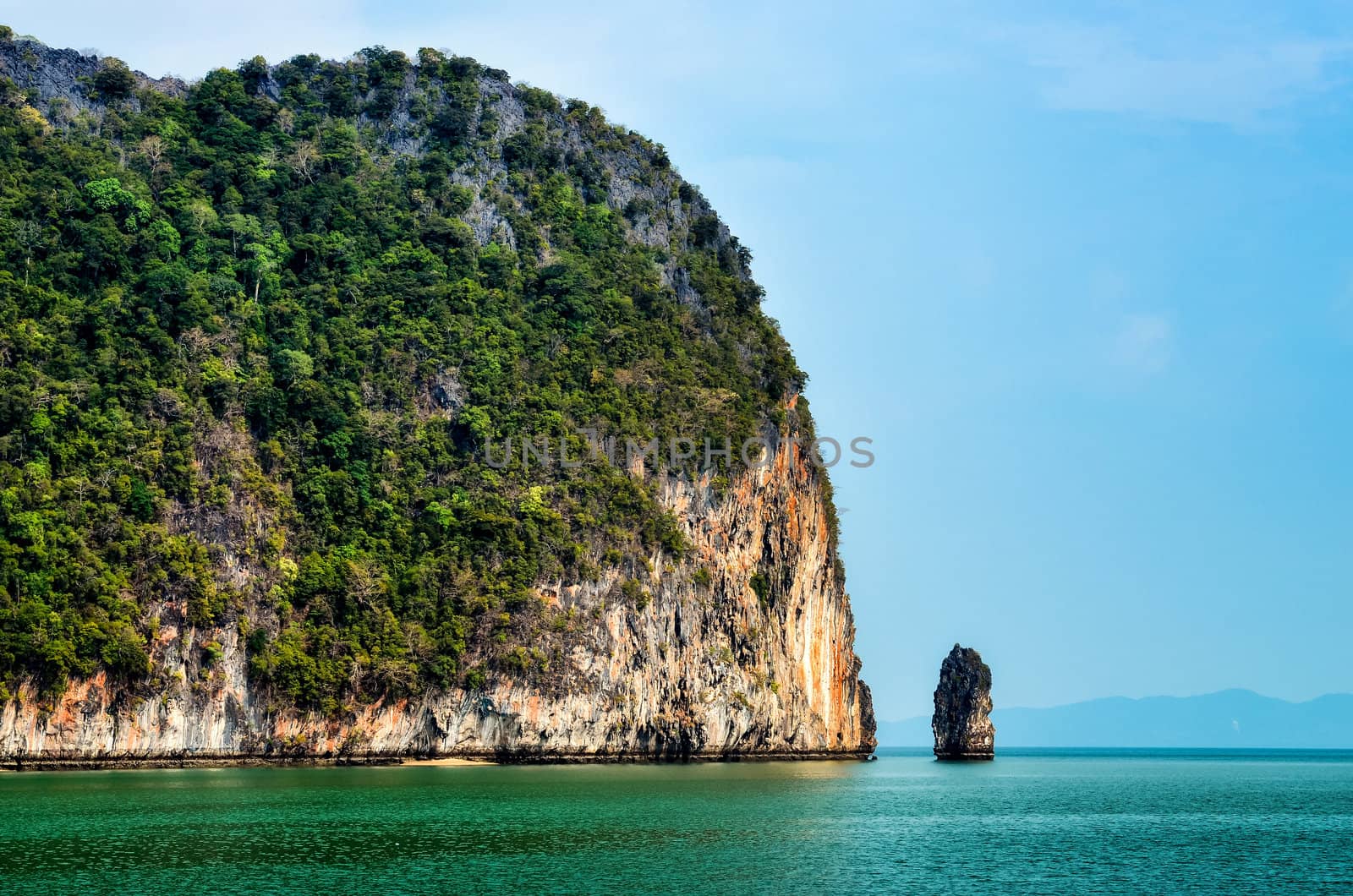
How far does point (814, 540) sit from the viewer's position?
286 ft

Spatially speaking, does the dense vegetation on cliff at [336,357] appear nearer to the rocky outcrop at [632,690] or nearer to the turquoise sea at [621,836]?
the rocky outcrop at [632,690]

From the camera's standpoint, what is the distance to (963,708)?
9456 cm

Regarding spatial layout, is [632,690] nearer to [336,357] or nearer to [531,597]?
[531,597]

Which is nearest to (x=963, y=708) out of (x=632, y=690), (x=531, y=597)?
(x=632, y=690)

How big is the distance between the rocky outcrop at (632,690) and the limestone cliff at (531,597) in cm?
11

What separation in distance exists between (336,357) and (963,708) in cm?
4800

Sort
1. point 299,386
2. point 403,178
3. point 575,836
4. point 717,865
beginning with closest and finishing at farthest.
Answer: point 717,865, point 575,836, point 299,386, point 403,178

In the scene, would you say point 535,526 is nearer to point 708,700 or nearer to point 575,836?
point 708,700

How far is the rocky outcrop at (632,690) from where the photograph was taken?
58.6m

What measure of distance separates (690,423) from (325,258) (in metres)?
22.9

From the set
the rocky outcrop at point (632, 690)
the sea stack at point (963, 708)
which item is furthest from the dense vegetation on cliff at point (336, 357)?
the sea stack at point (963, 708)

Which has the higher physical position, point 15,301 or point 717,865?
point 15,301

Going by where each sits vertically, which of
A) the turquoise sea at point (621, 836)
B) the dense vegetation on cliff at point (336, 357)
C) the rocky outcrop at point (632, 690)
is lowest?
the turquoise sea at point (621, 836)

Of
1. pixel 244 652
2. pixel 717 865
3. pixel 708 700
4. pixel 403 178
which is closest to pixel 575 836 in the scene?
pixel 717 865
